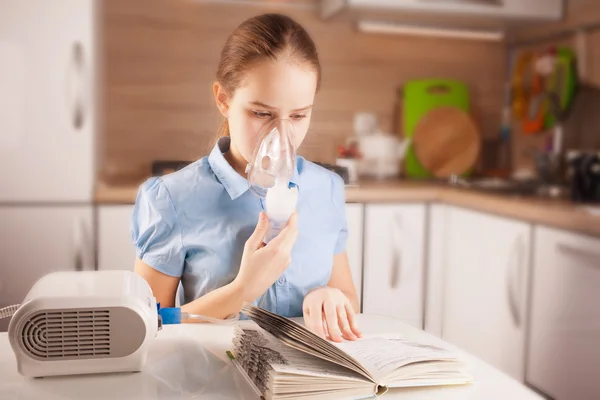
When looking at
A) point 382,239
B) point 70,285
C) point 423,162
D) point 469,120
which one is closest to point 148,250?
point 70,285

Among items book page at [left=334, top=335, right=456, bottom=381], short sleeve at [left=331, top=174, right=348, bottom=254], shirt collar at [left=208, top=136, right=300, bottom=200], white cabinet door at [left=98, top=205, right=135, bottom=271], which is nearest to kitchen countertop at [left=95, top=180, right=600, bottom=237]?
white cabinet door at [left=98, top=205, right=135, bottom=271]

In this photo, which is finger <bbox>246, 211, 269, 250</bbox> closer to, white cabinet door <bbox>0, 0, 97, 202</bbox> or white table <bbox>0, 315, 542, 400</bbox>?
white table <bbox>0, 315, 542, 400</bbox>

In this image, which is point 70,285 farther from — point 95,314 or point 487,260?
point 487,260

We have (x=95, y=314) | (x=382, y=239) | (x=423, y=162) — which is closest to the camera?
(x=95, y=314)

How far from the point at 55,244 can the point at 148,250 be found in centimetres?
69

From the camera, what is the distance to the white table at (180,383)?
520 millimetres

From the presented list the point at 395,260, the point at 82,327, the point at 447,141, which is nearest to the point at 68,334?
the point at 82,327

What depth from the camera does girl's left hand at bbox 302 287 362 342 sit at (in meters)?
0.63

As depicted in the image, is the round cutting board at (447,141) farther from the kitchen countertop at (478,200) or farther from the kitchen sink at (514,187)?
the kitchen countertop at (478,200)

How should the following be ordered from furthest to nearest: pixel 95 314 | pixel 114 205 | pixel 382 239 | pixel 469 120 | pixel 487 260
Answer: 1. pixel 469 120
2. pixel 487 260
3. pixel 114 205
4. pixel 382 239
5. pixel 95 314

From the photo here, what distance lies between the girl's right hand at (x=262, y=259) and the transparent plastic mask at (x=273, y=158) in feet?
0.14

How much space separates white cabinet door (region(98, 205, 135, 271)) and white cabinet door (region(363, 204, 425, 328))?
0.31 m

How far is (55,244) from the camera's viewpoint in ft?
4.50

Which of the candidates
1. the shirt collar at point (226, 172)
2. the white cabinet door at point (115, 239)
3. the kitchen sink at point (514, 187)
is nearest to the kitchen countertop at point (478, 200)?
the white cabinet door at point (115, 239)
